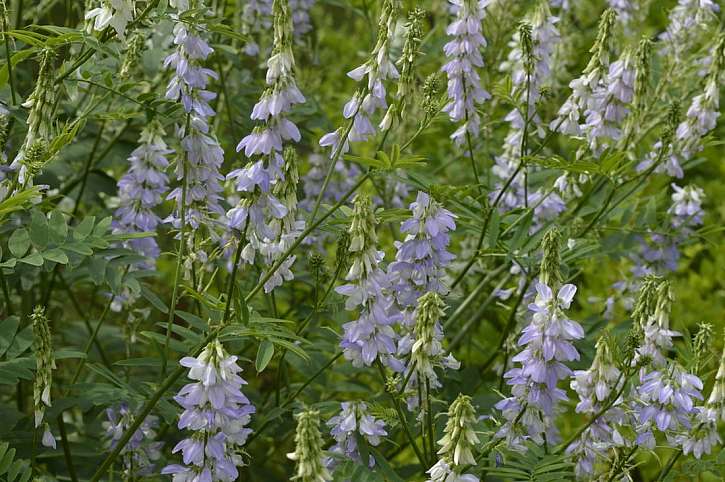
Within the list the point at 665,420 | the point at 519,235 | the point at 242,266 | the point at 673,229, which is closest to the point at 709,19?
the point at 673,229

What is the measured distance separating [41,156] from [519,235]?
4.41 ft

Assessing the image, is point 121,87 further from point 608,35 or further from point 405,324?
point 608,35

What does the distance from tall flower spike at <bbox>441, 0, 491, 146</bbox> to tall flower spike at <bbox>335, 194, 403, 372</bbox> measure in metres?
0.62

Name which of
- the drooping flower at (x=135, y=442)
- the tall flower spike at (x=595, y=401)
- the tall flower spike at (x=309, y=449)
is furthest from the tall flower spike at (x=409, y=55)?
the drooping flower at (x=135, y=442)

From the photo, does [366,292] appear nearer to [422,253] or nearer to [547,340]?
[422,253]

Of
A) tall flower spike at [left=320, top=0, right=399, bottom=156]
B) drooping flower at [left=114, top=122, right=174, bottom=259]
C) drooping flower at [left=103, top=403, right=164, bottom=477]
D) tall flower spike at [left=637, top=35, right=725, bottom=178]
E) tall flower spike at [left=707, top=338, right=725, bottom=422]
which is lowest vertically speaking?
drooping flower at [left=103, top=403, right=164, bottom=477]

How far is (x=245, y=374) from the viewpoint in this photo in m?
4.57

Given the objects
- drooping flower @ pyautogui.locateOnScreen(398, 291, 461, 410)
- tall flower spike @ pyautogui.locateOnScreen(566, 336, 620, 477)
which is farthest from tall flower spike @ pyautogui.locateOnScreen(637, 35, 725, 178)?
drooping flower @ pyautogui.locateOnScreen(398, 291, 461, 410)

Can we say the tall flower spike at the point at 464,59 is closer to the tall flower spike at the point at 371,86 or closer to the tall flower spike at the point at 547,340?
the tall flower spike at the point at 371,86

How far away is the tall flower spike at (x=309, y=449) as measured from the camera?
1.87 metres

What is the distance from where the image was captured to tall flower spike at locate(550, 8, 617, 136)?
2.88 m

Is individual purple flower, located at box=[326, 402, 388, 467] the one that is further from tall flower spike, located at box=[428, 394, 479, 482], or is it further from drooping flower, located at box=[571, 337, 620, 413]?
drooping flower, located at box=[571, 337, 620, 413]

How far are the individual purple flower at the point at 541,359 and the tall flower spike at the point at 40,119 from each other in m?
1.18

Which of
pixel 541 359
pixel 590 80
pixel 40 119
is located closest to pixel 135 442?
pixel 40 119
